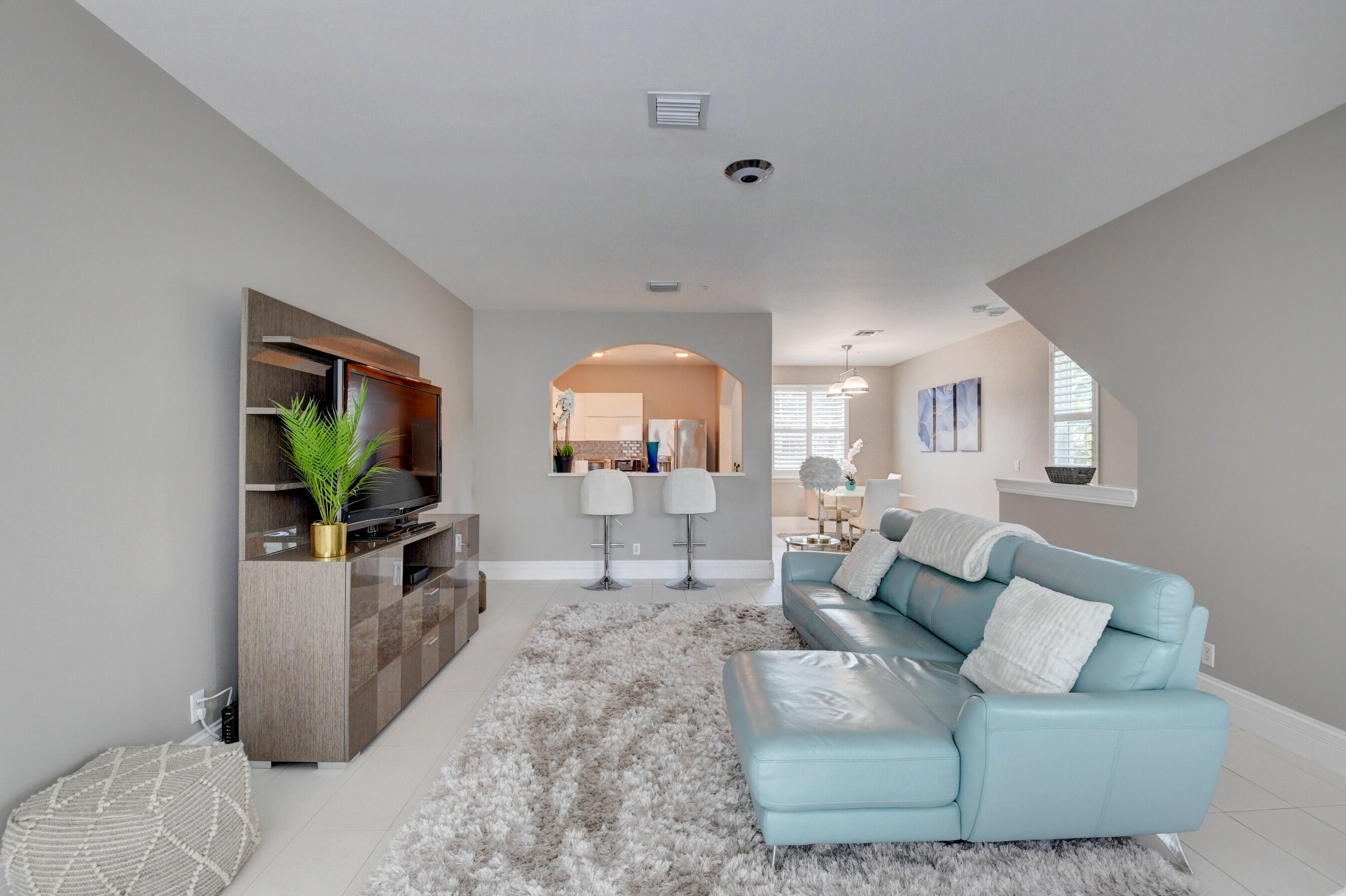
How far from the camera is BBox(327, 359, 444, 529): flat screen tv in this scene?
2902 mm

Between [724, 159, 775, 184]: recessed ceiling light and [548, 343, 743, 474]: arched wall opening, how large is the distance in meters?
4.50

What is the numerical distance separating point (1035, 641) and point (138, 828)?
2.65 metres

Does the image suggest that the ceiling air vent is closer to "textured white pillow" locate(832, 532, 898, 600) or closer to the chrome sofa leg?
"textured white pillow" locate(832, 532, 898, 600)

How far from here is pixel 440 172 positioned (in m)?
2.99

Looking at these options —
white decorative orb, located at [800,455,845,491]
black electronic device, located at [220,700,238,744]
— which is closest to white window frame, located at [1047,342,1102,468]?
white decorative orb, located at [800,455,845,491]

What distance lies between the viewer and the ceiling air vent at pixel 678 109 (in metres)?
2.35

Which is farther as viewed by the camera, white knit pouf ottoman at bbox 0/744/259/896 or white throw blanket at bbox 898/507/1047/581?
white throw blanket at bbox 898/507/1047/581

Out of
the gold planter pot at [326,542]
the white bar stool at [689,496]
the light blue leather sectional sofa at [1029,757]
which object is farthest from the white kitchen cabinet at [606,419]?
the light blue leather sectional sofa at [1029,757]

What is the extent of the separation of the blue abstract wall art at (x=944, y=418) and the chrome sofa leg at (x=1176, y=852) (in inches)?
247

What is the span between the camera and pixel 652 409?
9.26 meters

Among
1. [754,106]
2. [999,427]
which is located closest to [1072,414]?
[999,427]

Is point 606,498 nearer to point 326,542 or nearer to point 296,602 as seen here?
point 326,542

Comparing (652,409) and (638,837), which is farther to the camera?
(652,409)

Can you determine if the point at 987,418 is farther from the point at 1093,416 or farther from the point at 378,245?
the point at 378,245
